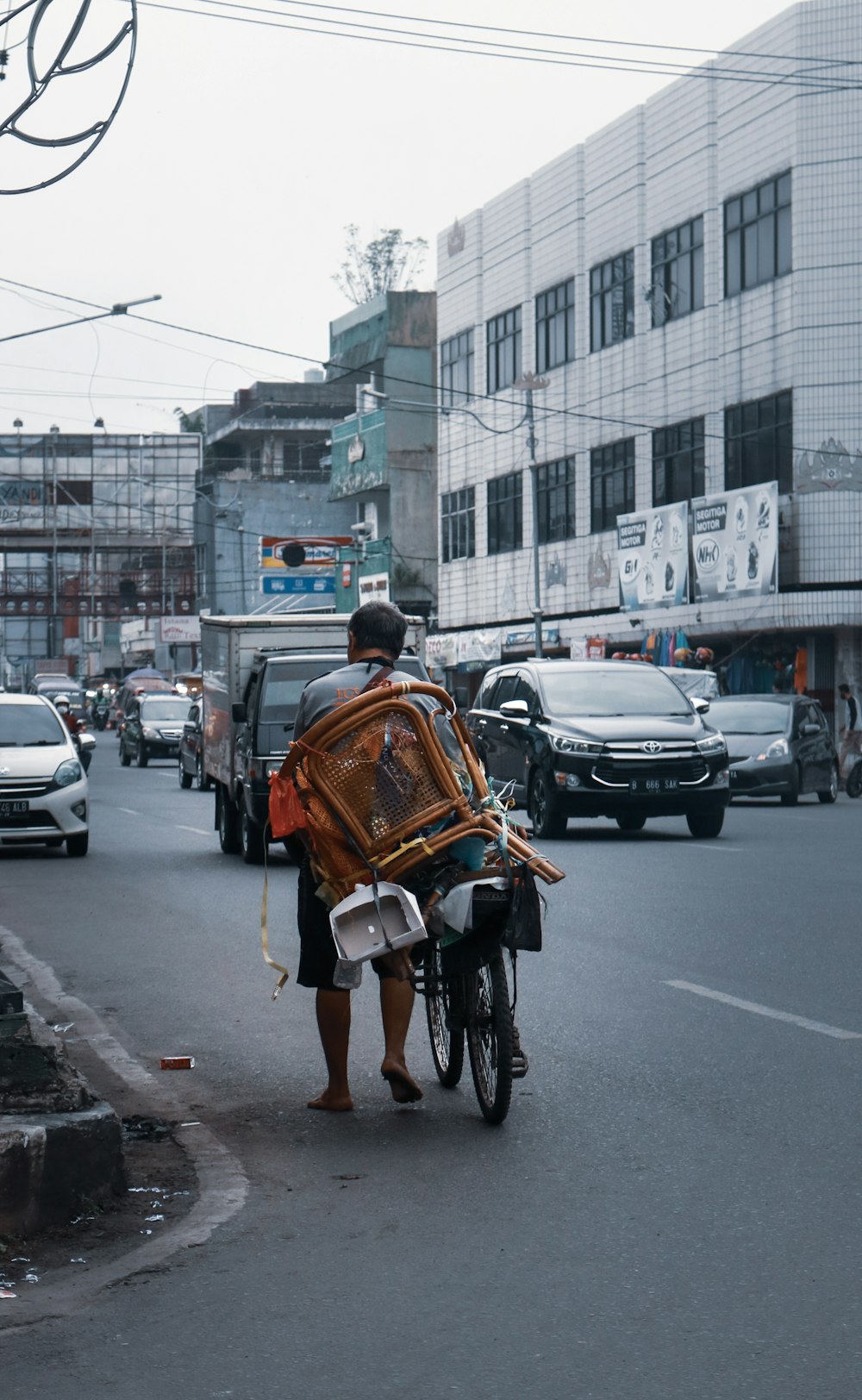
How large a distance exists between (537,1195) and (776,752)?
69.8ft

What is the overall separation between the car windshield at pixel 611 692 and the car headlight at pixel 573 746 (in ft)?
1.88

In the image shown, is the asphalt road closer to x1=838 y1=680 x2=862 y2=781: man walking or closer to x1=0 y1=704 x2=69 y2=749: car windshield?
x1=0 y1=704 x2=69 y2=749: car windshield

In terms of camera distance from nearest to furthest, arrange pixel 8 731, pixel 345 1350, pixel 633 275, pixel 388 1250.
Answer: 1. pixel 345 1350
2. pixel 388 1250
3. pixel 8 731
4. pixel 633 275

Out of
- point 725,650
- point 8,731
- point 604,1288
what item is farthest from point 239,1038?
point 725,650

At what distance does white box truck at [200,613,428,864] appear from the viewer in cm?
1788

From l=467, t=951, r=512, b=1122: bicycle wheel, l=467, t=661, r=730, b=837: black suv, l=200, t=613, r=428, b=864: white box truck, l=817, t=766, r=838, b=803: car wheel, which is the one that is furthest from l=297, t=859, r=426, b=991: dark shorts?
l=817, t=766, r=838, b=803: car wheel

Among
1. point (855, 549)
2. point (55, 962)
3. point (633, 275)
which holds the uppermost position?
point (633, 275)

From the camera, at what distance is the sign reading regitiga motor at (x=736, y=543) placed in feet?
126

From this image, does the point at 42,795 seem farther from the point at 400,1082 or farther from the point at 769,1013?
the point at 400,1082

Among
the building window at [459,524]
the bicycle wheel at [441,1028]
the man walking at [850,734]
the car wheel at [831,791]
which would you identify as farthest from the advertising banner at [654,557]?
the bicycle wheel at [441,1028]

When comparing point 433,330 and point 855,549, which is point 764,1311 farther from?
point 433,330

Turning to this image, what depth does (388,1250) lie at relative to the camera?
16.9 feet

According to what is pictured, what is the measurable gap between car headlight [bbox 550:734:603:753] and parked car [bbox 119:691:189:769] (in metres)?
28.6

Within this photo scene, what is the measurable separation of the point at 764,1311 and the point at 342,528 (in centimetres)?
8686
